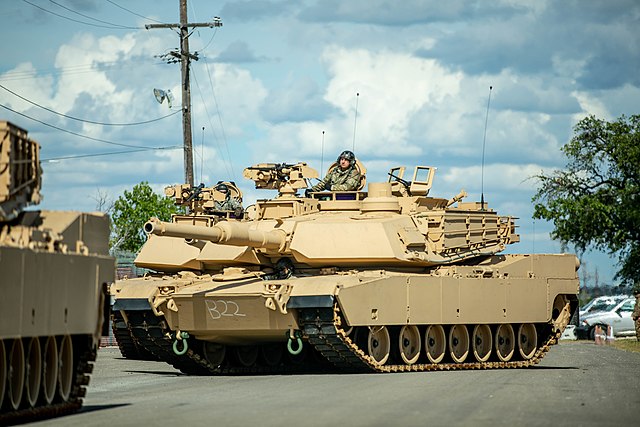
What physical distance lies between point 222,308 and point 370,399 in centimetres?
711

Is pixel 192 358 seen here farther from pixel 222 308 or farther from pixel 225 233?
pixel 225 233

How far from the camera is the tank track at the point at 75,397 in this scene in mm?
15625

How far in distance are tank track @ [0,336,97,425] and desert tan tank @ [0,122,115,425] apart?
0.04ft

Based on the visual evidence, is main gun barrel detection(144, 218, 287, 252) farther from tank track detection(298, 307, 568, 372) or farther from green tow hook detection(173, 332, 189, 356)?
green tow hook detection(173, 332, 189, 356)

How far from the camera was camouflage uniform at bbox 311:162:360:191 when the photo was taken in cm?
2888

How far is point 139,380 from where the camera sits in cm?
2433

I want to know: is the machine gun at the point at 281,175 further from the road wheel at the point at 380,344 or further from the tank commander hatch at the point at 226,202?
the road wheel at the point at 380,344

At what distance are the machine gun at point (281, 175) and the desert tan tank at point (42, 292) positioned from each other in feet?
36.6

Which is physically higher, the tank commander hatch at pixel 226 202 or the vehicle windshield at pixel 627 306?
the tank commander hatch at pixel 226 202

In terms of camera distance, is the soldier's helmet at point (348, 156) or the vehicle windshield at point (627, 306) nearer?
the soldier's helmet at point (348, 156)

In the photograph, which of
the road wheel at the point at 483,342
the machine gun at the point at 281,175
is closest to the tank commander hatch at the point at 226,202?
the machine gun at the point at 281,175

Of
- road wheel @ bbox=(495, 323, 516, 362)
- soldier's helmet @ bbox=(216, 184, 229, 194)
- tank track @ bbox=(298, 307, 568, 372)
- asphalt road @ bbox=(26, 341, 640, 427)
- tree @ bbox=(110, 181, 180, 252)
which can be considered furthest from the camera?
tree @ bbox=(110, 181, 180, 252)

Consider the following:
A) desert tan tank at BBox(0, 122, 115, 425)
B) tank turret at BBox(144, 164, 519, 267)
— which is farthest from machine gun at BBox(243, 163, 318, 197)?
desert tan tank at BBox(0, 122, 115, 425)

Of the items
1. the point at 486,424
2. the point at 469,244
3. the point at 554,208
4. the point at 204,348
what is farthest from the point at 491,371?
the point at 554,208
